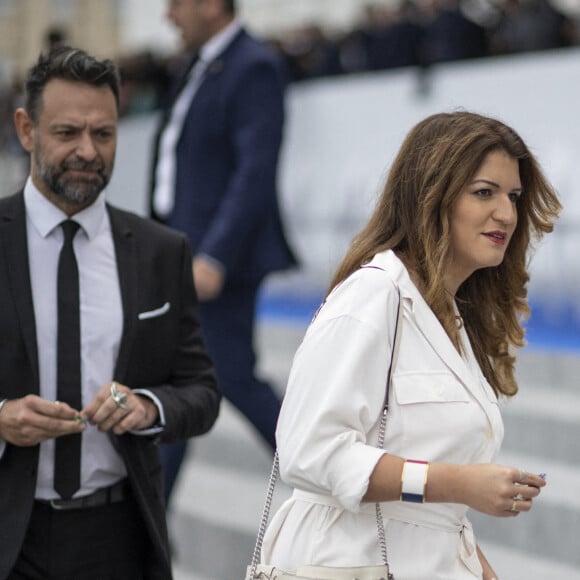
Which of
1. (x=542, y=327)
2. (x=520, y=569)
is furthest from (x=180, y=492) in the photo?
(x=542, y=327)

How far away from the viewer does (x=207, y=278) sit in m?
4.07

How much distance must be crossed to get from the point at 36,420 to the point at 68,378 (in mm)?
191

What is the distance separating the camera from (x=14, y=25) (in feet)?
98.9

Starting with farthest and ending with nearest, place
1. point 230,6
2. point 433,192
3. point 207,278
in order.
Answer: point 230,6 → point 207,278 → point 433,192

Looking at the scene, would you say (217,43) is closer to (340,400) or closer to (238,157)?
(238,157)

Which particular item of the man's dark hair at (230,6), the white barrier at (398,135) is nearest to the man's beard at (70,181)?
the man's dark hair at (230,6)

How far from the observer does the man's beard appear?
2.67 m

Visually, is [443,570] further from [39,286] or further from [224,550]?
[224,550]

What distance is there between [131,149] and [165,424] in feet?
29.2

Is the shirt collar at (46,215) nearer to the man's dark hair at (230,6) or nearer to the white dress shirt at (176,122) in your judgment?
the white dress shirt at (176,122)

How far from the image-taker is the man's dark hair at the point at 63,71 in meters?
2.70

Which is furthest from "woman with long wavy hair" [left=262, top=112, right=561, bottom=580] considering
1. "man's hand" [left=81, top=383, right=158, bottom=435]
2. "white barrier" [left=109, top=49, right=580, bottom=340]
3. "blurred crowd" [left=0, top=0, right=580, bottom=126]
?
"blurred crowd" [left=0, top=0, right=580, bottom=126]

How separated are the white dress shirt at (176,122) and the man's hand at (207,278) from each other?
36 cm

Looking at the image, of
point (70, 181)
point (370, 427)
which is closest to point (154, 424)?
point (70, 181)
